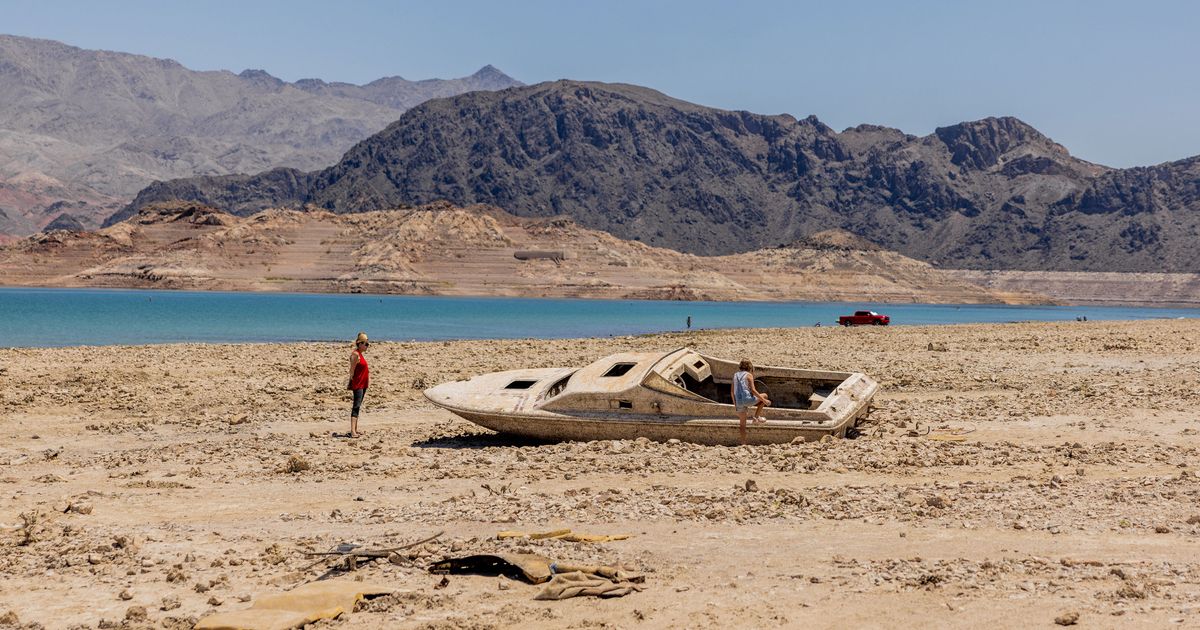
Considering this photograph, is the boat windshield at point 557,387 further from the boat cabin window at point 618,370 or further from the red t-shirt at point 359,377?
the red t-shirt at point 359,377

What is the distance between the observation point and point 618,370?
17469mm

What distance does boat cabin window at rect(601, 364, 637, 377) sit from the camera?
17.4 m

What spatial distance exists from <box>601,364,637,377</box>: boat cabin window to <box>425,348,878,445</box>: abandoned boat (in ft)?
0.05

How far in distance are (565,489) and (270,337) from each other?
47883 mm

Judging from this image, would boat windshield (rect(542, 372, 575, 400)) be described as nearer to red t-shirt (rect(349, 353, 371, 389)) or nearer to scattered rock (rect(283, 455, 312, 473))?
red t-shirt (rect(349, 353, 371, 389))

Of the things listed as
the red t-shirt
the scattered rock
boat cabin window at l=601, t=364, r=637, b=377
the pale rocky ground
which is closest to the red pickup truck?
the pale rocky ground

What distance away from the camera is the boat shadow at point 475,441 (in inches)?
679

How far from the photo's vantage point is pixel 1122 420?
18.1 m

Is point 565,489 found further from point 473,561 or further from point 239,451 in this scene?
point 239,451

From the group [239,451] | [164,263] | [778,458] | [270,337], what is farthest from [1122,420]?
[164,263]

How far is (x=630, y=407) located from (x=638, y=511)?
4623 mm

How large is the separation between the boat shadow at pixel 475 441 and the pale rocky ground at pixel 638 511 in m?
0.09

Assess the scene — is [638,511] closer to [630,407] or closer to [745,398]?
[630,407]

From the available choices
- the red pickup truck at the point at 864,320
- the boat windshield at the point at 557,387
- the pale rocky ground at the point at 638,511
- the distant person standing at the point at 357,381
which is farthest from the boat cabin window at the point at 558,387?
the red pickup truck at the point at 864,320
